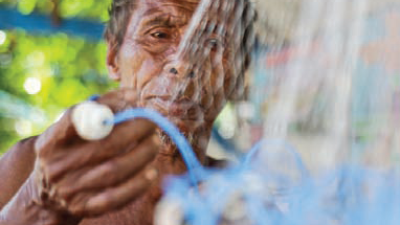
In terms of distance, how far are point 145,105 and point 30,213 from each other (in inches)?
13.5

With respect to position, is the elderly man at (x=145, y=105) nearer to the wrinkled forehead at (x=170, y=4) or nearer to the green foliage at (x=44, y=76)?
A: the wrinkled forehead at (x=170, y=4)

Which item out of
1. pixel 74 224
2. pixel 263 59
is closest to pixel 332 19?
pixel 263 59

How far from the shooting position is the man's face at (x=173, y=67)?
1.05 metres

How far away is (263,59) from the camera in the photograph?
0.84 meters

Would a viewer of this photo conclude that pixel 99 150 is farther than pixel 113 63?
No

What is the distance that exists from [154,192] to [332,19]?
68cm

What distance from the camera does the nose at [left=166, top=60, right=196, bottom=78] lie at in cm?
101

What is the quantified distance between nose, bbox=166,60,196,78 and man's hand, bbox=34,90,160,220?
1.06 ft

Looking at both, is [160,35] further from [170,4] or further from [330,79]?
[330,79]

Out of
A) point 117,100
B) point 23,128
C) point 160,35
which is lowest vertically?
point 23,128

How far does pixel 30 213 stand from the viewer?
772 mm

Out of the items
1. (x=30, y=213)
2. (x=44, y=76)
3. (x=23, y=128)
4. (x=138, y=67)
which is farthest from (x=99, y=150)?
(x=23, y=128)

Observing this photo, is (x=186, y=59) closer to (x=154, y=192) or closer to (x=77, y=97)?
(x=154, y=192)

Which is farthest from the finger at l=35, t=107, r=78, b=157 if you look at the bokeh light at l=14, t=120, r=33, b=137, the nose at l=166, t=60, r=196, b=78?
the bokeh light at l=14, t=120, r=33, b=137
